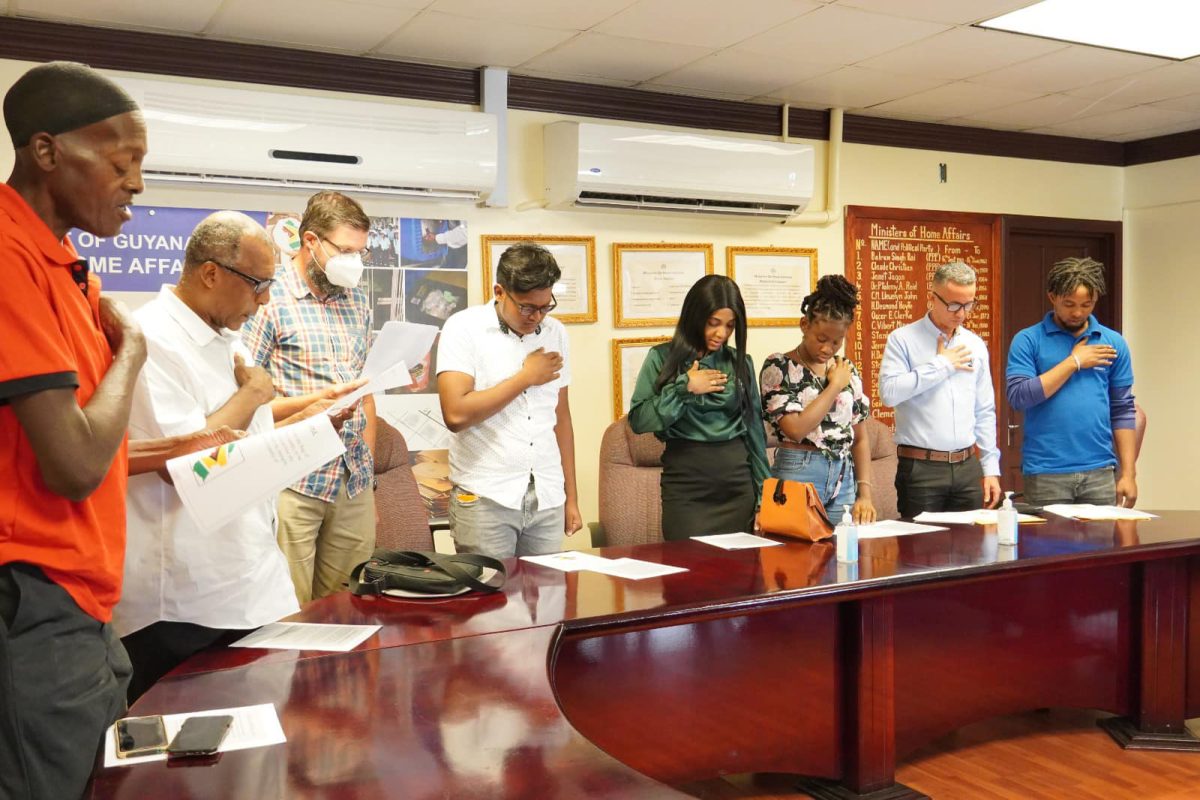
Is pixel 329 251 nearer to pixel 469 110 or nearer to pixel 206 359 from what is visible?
pixel 206 359

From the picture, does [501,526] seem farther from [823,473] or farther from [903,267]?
[903,267]

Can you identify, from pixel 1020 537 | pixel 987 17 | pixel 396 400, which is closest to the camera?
pixel 1020 537

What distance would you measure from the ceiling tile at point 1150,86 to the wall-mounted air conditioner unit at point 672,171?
1383 mm

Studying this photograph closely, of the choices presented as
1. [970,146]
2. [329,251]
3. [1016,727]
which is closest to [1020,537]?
[1016,727]

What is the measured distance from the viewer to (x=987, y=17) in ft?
12.7

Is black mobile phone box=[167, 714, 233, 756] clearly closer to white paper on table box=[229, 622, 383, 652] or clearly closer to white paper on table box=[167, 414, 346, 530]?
white paper on table box=[167, 414, 346, 530]

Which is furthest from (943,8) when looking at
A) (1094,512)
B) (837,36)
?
(1094,512)

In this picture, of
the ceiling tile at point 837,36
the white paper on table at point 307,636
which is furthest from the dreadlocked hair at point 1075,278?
the white paper on table at point 307,636

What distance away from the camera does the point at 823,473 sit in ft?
11.6

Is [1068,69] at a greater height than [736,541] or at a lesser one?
greater

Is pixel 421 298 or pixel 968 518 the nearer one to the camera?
pixel 968 518

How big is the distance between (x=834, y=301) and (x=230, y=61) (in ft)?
7.93

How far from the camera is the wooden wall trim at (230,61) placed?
12.2 ft

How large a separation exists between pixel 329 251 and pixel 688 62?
213 centimetres
